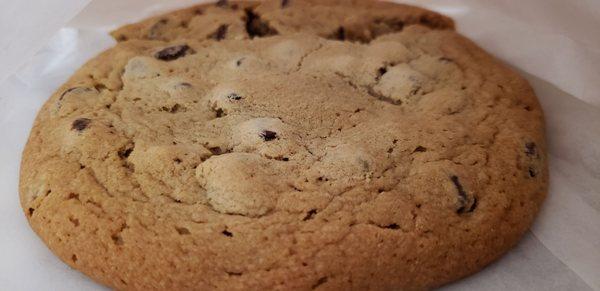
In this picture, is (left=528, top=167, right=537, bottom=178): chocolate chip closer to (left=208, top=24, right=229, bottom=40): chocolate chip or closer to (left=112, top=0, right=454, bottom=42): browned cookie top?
(left=112, top=0, right=454, bottom=42): browned cookie top

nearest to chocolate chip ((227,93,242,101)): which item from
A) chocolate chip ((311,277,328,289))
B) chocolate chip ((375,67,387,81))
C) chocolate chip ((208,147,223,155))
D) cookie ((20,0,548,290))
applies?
cookie ((20,0,548,290))

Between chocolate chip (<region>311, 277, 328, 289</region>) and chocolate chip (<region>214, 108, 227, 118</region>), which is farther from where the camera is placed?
chocolate chip (<region>214, 108, 227, 118</region>)

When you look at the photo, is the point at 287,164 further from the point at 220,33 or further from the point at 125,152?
the point at 220,33

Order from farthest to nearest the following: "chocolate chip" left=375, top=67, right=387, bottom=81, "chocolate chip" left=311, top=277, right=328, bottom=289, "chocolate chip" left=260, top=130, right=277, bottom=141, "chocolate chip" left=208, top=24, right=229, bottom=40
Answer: "chocolate chip" left=208, top=24, right=229, bottom=40 < "chocolate chip" left=375, top=67, right=387, bottom=81 < "chocolate chip" left=260, top=130, right=277, bottom=141 < "chocolate chip" left=311, top=277, right=328, bottom=289

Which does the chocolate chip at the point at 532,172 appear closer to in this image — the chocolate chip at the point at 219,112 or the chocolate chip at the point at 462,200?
the chocolate chip at the point at 462,200

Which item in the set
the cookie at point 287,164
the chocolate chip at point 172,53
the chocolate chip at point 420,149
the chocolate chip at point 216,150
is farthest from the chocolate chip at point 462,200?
the chocolate chip at point 172,53

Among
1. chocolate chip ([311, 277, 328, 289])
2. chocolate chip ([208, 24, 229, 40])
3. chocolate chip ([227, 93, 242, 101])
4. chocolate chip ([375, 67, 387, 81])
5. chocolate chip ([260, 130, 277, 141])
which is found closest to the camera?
chocolate chip ([311, 277, 328, 289])

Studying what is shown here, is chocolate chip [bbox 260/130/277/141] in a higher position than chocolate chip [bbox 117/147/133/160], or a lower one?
higher
